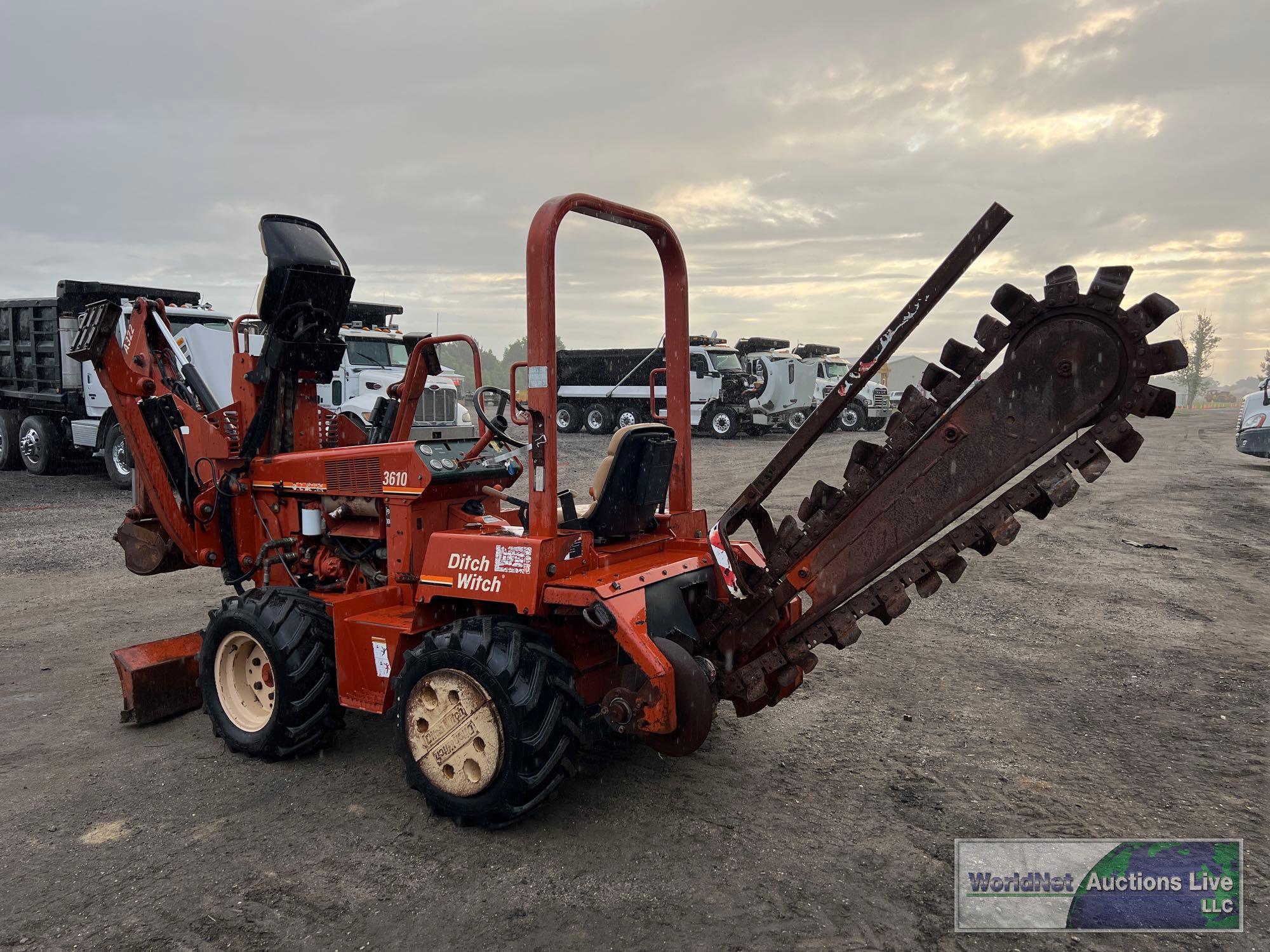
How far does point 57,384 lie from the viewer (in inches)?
619

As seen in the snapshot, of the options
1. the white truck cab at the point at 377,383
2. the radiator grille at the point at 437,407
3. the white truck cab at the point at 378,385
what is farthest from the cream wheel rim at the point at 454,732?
the radiator grille at the point at 437,407

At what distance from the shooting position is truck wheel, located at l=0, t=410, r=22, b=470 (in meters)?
16.7

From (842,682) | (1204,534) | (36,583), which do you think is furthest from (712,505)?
(36,583)

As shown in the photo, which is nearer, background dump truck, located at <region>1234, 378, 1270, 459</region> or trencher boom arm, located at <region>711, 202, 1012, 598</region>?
trencher boom arm, located at <region>711, 202, 1012, 598</region>

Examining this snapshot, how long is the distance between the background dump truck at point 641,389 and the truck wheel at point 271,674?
21.5 meters

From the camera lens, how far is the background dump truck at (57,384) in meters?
15.0

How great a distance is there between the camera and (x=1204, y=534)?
11.2 m

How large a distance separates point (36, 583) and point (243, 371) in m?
4.73

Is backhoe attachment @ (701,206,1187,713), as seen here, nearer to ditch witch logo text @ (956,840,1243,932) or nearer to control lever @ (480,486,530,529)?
ditch witch logo text @ (956,840,1243,932)

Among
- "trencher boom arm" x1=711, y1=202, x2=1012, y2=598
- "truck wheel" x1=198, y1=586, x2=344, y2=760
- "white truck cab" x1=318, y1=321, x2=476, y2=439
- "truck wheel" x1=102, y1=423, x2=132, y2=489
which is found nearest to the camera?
"trencher boom arm" x1=711, y1=202, x2=1012, y2=598

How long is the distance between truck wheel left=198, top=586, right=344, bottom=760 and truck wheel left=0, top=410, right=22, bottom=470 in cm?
1502

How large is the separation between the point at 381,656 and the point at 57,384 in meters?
14.6

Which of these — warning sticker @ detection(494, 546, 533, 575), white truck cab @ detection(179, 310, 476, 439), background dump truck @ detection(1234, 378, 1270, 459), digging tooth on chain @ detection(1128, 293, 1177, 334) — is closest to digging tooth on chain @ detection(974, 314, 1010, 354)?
digging tooth on chain @ detection(1128, 293, 1177, 334)

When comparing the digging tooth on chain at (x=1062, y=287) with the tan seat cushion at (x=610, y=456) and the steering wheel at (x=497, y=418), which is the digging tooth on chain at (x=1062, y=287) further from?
the steering wheel at (x=497, y=418)
